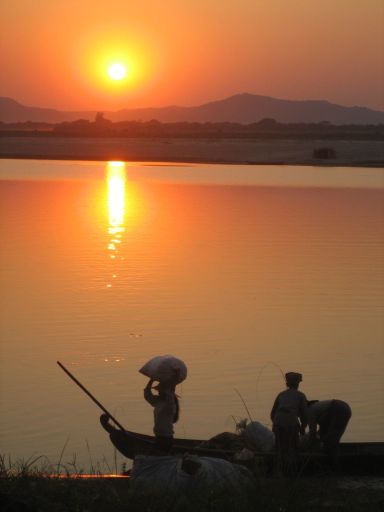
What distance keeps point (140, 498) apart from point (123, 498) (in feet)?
0.32

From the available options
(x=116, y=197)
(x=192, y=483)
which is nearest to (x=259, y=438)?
(x=192, y=483)

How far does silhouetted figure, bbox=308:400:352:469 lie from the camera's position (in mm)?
7395

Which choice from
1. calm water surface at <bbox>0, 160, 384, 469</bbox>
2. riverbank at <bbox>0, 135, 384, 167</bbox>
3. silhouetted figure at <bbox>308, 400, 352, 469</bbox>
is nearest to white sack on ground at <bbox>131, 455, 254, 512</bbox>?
silhouetted figure at <bbox>308, 400, 352, 469</bbox>

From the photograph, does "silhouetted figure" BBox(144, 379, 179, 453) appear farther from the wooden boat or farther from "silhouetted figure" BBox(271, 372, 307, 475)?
"silhouetted figure" BBox(271, 372, 307, 475)

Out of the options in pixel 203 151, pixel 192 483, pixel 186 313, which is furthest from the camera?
pixel 203 151

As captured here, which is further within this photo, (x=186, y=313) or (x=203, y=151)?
(x=203, y=151)

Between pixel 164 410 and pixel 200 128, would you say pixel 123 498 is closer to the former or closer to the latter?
pixel 164 410

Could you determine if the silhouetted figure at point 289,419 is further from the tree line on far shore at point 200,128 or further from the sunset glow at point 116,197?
the tree line on far shore at point 200,128

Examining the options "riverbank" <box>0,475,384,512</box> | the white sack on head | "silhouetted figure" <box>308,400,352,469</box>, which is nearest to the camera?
"riverbank" <box>0,475,384,512</box>

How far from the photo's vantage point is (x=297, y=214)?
28359 mm

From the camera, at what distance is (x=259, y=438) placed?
25.1ft

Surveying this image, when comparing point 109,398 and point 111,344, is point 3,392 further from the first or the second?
point 111,344

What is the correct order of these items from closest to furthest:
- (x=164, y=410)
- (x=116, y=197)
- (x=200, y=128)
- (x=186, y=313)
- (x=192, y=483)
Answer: (x=192, y=483) → (x=164, y=410) → (x=186, y=313) → (x=116, y=197) → (x=200, y=128)

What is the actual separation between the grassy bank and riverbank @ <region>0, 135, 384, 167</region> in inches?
2097
